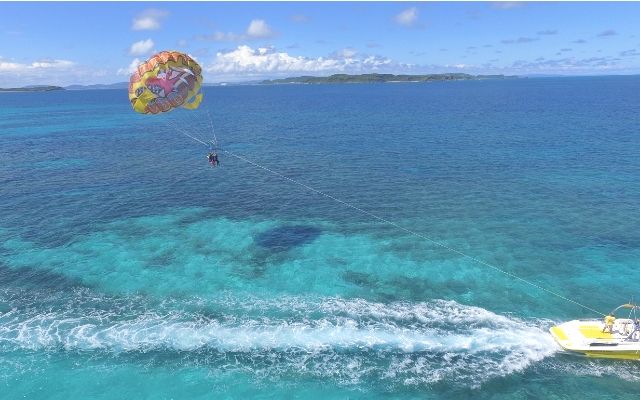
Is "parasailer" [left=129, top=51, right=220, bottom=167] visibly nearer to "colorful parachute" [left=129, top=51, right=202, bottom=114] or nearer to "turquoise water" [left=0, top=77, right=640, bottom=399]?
"colorful parachute" [left=129, top=51, right=202, bottom=114]

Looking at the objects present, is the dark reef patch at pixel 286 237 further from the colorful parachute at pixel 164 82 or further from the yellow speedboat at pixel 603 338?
the yellow speedboat at pixel 603 338

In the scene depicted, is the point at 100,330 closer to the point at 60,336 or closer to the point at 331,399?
the point at 60,336

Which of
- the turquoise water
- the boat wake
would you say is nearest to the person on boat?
the turquoise water

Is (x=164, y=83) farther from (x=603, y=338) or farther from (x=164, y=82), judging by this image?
(x=603, y=338)

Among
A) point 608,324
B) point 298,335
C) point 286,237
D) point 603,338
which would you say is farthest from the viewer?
point 286,237

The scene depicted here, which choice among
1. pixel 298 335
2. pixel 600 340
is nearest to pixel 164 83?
pixel 298 335

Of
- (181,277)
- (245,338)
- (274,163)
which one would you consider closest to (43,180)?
(274,163)

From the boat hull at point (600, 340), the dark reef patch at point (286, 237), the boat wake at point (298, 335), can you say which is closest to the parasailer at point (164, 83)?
the dark reef patch at point (286, 237)
